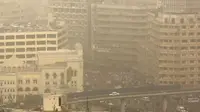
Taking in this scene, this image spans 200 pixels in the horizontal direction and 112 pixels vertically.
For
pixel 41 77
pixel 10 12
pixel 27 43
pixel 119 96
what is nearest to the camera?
pixel 119 96

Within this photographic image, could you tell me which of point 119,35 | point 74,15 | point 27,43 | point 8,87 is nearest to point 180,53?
point 27,43

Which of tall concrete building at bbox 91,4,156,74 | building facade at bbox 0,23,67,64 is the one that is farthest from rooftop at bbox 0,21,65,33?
tall concrete building at bbox 91,4,156,74

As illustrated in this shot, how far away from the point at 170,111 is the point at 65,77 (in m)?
6.40

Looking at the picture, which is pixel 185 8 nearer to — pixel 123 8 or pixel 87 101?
pixel 123 8

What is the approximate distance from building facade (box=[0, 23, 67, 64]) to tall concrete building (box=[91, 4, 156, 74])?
7984 millimetres

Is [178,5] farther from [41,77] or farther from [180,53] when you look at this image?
[41,77]

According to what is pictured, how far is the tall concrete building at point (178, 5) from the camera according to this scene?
56.0 metres

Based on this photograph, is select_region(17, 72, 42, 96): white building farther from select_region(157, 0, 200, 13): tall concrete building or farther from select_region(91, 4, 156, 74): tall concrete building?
select_region(157, 0, 200, 13): tall concrete building

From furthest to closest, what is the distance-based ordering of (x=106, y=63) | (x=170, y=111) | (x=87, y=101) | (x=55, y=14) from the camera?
(x=55, y=14) < (x=106, y=63) < (x=170, y=111) < (x=87, y=101)

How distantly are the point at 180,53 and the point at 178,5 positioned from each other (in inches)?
334

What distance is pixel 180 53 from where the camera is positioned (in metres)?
49.0

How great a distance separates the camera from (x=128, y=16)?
5853cm

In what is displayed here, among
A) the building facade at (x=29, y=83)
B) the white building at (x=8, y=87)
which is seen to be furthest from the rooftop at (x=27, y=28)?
the white building at (x=8, y=87)

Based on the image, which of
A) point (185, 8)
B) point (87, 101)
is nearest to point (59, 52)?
point (87, 101)
